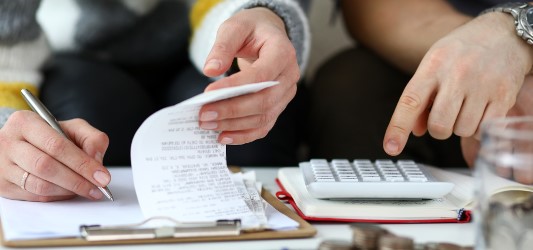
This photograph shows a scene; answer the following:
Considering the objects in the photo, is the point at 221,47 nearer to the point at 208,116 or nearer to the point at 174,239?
the point at 208,116

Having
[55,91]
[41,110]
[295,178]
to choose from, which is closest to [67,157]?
[41,110]

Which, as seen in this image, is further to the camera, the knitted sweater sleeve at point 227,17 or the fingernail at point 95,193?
the knitted sweater sleeve at point 227,17

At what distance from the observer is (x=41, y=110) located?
29.1 inches

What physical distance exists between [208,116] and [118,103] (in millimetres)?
449

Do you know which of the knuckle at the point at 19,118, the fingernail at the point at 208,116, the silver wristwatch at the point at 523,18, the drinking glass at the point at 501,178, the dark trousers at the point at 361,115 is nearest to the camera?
the drinking glass at the point at 501,178

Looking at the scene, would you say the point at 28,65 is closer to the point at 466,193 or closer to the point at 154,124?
the point at 154,124

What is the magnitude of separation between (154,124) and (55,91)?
47cm

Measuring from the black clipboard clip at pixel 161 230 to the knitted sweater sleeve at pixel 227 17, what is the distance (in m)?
0.37

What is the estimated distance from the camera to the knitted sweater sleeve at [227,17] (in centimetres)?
90

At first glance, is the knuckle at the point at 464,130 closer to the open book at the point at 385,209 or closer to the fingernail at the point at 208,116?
the open book at the point at 385,209

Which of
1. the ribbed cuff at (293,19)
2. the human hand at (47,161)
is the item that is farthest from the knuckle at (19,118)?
the ribbed cuff at (293,19)

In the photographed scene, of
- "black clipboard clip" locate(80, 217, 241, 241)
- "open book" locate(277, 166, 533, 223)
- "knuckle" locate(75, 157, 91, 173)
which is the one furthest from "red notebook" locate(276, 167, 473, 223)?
"knuckle" locate(75, 157, 91, 173)

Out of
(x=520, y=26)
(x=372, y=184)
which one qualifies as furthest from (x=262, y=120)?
(x=520, y=26)

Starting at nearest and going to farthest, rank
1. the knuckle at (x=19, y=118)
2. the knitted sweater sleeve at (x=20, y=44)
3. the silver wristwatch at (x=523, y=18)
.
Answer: the knuckle at (x=19, y=118) → the silver wristwatch at (x=523, y=18) → the knitted sweater sleeve at (x=20, y=44)
